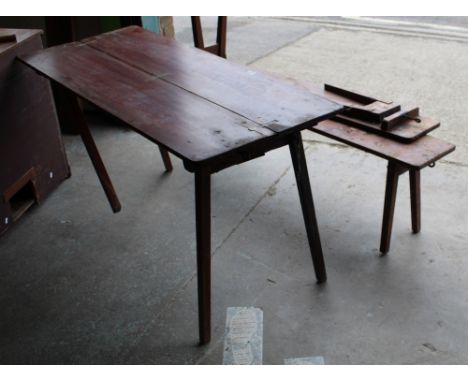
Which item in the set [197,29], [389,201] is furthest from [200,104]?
[197,29]

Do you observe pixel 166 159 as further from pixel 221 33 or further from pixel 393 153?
pixel 393 153

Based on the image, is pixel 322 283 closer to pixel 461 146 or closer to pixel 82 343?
pixel 82 343

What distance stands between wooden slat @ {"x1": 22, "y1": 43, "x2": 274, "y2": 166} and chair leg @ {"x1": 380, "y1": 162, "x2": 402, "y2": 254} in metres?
0.78

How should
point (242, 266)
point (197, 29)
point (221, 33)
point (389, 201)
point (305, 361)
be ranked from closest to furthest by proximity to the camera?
point (305, 361) → point (389, 201) → point (242, 266) → point (197, 29) → point (221, 33)

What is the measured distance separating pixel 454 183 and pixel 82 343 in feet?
7.19

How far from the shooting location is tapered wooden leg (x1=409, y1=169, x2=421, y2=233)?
8.28 feet

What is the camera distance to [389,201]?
2.45 m

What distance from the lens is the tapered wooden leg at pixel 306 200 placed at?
6.90 feet

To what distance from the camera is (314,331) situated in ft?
7.17

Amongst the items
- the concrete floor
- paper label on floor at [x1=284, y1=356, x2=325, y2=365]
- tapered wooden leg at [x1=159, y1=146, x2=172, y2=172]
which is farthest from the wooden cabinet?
paper label on floor at [x1=284, y1=356, x2=325, y2=365]

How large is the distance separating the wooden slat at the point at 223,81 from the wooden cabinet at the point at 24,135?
1.35 ft

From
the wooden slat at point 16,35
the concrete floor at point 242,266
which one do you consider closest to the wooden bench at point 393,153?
the concrete floor at point 242,266

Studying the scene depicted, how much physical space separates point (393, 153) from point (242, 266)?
864 millimetres

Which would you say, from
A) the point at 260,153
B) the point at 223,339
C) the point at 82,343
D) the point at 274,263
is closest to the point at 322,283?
the point at 274,263
